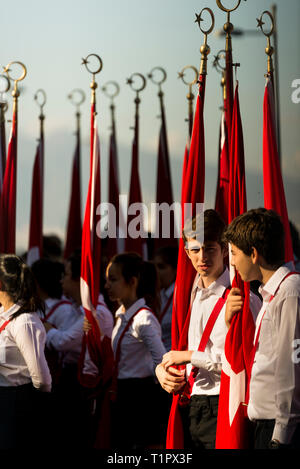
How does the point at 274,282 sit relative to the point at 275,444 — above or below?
above

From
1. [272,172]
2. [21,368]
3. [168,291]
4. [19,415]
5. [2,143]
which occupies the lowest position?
[19,415]

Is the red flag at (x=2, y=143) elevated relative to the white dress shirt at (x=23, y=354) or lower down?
elevated

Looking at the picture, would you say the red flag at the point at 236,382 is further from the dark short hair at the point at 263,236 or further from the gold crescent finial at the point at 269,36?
the gold crescent finial at the point at 269,36

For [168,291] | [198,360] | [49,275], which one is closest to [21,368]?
[198,360]

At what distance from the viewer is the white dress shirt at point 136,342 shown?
5.07m

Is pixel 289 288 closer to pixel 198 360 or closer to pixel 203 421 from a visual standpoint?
pixel 198 360

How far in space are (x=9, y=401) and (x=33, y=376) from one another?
22 centimetres

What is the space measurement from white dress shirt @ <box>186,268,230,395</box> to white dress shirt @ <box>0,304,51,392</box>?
3.04 ft

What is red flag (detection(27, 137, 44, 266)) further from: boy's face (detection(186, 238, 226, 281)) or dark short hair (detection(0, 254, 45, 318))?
boy's face (detection(186, 238, 226, 281))

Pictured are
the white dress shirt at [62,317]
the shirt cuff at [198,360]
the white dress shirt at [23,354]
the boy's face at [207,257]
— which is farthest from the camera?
the white dress shirt at [62,317]

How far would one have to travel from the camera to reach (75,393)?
19.8 ft

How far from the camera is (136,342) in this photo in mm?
5172

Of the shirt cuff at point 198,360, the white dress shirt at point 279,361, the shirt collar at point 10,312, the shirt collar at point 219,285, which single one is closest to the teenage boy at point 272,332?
the white dress shirt at point 279,361

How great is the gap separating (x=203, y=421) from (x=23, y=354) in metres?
1.15
